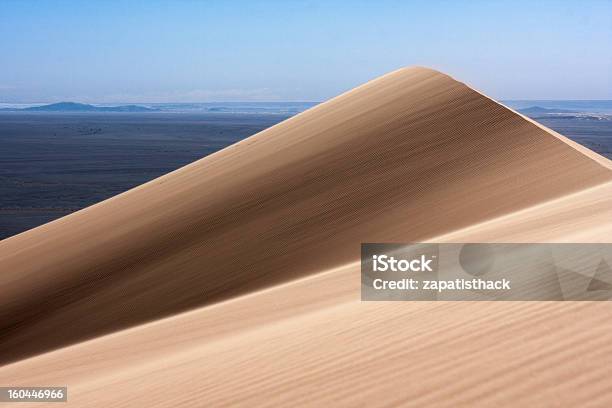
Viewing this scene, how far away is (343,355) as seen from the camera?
5.18 metres

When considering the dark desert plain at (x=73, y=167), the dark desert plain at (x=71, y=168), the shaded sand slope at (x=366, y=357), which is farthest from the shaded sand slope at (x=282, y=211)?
the dark desert plain at (x=71, y=168)

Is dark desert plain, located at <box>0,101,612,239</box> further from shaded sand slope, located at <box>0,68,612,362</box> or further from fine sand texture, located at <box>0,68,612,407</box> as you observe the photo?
fine sand texture, located at <box>0,68,612,407</box>

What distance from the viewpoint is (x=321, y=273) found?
10422 mm

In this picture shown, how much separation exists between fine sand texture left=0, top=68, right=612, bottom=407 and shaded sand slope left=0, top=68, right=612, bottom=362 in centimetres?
5

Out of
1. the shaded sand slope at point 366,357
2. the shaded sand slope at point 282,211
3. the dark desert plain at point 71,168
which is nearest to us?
the shaded sand slope at point 366,357

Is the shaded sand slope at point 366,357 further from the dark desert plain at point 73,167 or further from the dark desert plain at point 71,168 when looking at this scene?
the dark desert plain at point 71,168

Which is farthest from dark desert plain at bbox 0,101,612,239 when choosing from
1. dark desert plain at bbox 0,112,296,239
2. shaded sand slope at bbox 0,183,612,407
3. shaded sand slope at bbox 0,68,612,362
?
shaded sand slope at bbox 0,183,612,407

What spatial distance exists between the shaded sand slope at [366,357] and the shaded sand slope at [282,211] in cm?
253

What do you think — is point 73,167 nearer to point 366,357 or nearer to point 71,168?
point 71,168

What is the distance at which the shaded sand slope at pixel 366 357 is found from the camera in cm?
417

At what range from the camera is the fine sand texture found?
4625 mm

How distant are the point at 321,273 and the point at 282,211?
11.5 ft

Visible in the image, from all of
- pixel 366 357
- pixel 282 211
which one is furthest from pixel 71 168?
pixel 366 357

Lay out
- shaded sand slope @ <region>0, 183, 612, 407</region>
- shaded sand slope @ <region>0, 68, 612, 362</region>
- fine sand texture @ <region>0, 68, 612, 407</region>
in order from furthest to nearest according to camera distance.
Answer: shaded sand slope @ <region>0, 68, 612, 362</region> → fine sand texture @ <region>0, 68, 612, 407</region> → shaded sand slope @ <region>0, 183, 612, 407</region>
